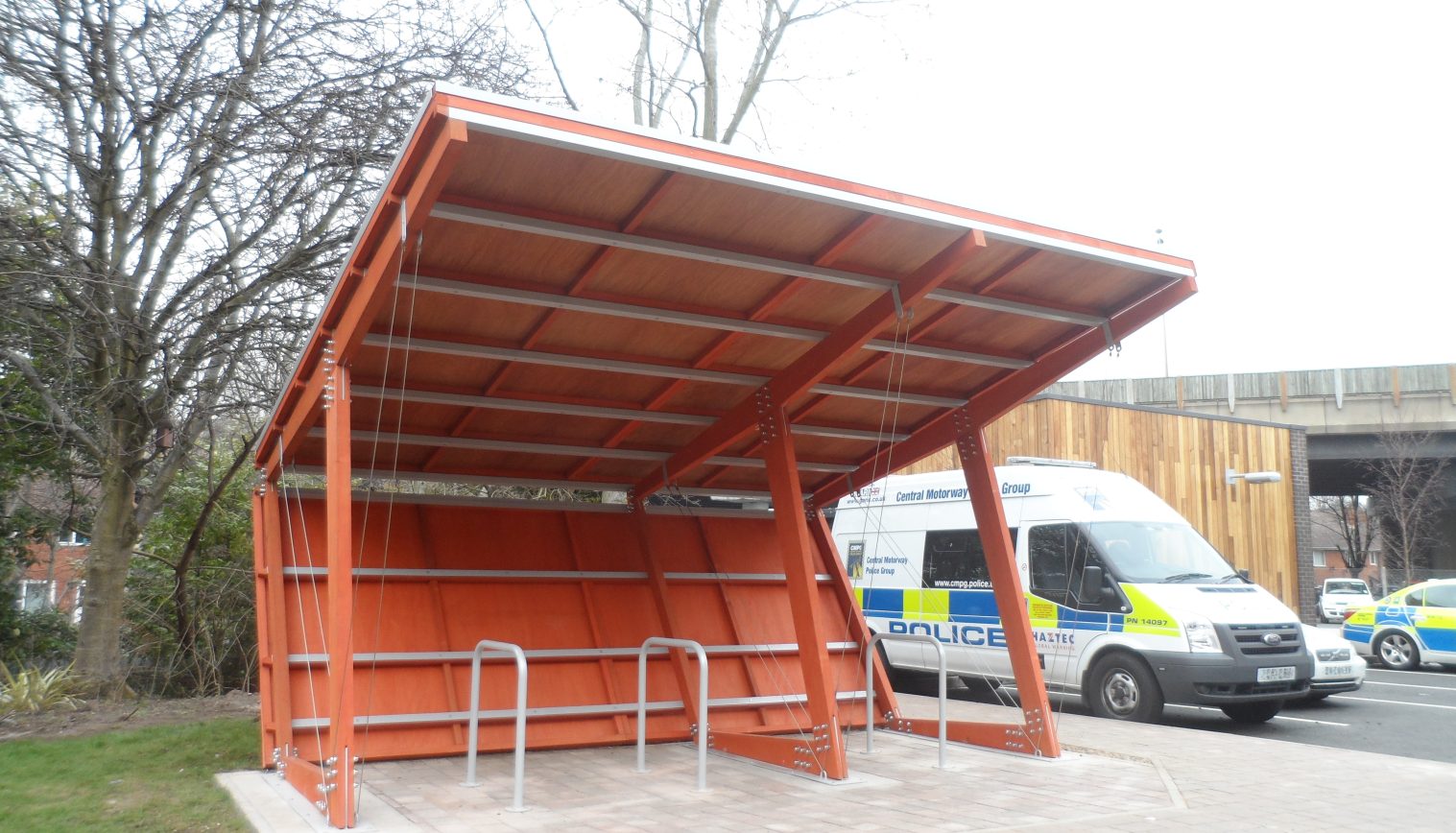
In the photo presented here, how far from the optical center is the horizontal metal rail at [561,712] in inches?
328

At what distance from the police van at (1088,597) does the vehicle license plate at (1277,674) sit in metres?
0.02

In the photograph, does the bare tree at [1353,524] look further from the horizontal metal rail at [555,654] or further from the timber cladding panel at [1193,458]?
the horizontal metal rail at [555,654]

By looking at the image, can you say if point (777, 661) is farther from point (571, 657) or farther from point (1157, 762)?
point (1157, 762)

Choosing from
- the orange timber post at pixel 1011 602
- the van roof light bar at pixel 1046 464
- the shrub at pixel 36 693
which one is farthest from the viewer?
the van roof light bar at pixel 1046 464

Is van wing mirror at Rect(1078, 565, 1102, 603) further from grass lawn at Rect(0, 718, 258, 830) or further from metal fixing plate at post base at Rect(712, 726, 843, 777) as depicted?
grass lawn at Rect(0, 718, 258, 830)

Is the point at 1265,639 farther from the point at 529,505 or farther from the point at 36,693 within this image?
the point at 36,693

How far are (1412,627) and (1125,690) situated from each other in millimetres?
10256

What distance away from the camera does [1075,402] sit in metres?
20.5

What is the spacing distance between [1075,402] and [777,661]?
11872 millimetres

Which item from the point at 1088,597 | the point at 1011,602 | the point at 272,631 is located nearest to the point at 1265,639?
the point at 1088,597

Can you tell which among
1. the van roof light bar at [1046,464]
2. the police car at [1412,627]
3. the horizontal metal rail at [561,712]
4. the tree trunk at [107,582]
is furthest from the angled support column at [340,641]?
the police car at [1412,627]

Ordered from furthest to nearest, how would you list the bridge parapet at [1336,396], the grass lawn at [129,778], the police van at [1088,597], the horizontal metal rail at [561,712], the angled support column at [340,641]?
1. the bridge parapet at [1336,396]
2. the police van at [1088,597]
3. the horizontal metal rail at [561,712]
4. the grass lawn at [129,778]
5. the angled support column at [340,641]

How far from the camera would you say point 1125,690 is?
38.2ft

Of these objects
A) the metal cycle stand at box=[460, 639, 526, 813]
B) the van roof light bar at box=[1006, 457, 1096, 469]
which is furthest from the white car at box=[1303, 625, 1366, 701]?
the metal cycle stand at box=[460, 639, 526, 813]
